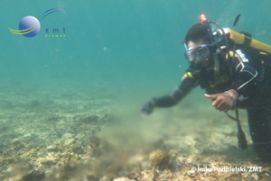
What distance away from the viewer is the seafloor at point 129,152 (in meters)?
4.89

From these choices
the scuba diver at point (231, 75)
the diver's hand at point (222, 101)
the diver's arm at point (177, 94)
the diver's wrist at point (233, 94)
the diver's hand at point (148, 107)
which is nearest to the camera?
the diver's hand at point (222, 101)

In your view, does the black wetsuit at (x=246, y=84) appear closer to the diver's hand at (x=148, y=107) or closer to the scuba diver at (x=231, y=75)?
the scuba diver at (x=231, y=75)

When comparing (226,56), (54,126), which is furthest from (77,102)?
(226,56)

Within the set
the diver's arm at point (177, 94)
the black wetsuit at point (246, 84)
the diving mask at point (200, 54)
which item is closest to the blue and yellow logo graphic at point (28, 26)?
the diver's arm at point (177, 94)

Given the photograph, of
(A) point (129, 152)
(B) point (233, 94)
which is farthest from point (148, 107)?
(B) point (233, 94)

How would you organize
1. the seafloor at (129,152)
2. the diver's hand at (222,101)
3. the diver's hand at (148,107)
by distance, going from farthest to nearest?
the diver's hand at (148,107)
the seafloor at (129,152)
the diver's hand at (222,101)

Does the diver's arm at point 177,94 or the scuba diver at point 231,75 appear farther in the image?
the diver's arm at point 177,94

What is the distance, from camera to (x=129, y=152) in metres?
5.73

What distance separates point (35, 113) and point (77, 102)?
147 inches

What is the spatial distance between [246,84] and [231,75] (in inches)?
10.9

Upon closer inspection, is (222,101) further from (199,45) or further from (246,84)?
(199,45)

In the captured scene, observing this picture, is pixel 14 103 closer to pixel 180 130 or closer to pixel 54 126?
pixel 54 126

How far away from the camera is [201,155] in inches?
240

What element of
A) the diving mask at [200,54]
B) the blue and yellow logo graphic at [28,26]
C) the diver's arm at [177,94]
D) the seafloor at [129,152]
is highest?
the blue and yellow logo graphic at [28,26]
